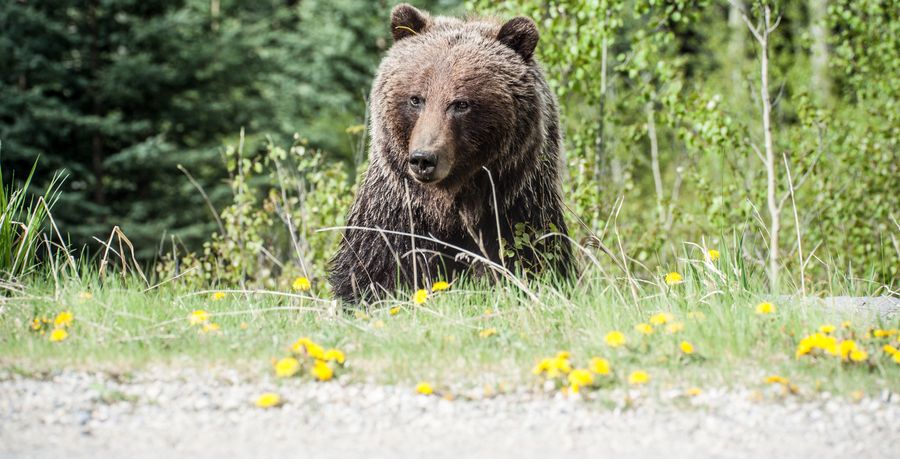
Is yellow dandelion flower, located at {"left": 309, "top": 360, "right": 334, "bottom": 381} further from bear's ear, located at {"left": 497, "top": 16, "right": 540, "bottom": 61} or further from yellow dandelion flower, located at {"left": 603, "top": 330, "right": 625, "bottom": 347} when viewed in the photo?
bear's ear, located at {"left": 497, "top": 16, "right": 540, "bottom": 61}

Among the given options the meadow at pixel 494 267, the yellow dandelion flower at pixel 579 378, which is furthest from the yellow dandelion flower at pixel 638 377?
the yellow dandelion flower at pixel 579 378

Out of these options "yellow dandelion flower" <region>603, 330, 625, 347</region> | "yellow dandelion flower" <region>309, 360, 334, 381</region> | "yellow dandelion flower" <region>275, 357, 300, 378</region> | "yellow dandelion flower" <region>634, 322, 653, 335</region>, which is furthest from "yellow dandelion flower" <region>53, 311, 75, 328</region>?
"yellow dandelion flower" <region>634, 322, 653, 335</region>

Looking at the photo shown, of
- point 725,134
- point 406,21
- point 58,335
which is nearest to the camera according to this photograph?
point 58,335

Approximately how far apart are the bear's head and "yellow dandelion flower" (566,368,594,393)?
1.74 metres

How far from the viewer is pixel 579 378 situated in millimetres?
3100

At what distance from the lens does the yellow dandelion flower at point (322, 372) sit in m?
3.21

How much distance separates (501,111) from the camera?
5.00m

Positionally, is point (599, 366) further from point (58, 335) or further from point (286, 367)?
point (58, 335)

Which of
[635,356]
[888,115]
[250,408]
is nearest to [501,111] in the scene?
[635,356]

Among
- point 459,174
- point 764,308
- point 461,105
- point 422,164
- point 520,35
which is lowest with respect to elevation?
point 764,308

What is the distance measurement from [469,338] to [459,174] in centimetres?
143

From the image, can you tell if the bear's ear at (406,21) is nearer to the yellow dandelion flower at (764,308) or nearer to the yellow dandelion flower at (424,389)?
the yellow dandelion flower at (764,308)

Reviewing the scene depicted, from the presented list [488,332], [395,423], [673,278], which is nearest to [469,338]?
[488,332]

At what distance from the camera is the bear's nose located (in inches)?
179
